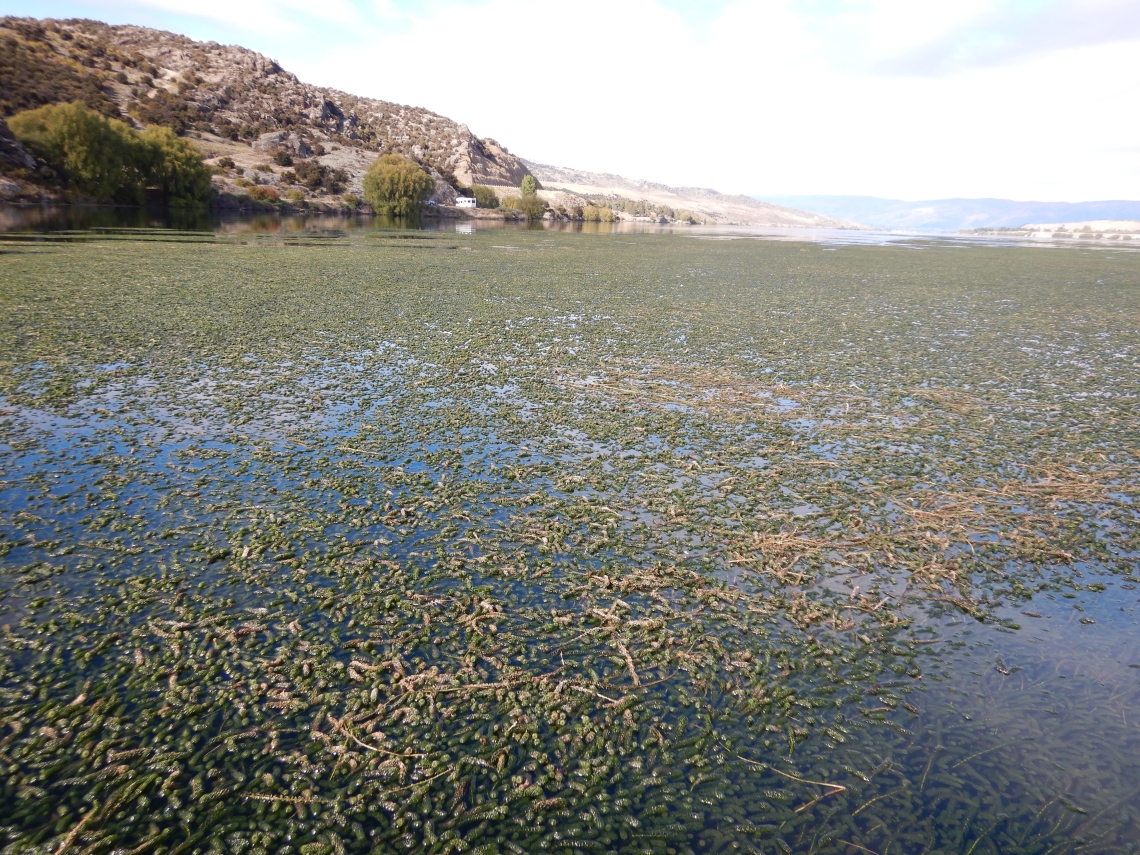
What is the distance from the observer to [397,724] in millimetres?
5113

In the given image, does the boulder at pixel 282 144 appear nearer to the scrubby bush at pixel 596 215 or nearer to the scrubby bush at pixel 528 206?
the scrubby bush at pixel 528 206

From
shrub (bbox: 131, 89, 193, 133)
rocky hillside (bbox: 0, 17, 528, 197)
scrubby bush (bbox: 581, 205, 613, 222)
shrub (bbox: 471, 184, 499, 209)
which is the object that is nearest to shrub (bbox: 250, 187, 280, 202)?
rocky hillside (bbox: 0, 17, 528, 197)

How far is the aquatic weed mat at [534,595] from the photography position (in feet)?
14.8

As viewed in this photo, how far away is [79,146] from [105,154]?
236cm

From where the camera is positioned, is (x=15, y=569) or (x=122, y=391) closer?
(x=15, y=569)

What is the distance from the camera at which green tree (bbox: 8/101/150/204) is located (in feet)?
205

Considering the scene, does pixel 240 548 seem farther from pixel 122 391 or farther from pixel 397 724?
pixel 122 391

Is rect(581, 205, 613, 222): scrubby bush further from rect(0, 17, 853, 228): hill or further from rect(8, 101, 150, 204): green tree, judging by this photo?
rect(8, 101, 150, 204): green tree

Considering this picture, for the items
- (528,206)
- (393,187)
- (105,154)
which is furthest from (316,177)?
(105,154)

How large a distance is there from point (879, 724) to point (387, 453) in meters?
7.95

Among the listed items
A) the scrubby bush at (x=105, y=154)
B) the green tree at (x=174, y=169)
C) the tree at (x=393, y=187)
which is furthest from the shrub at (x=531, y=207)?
the scrubby bush at (x=105, y=154)

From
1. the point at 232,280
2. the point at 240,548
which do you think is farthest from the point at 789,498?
the point at 232,280

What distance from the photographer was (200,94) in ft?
445

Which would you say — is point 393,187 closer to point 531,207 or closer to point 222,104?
point 531,207
